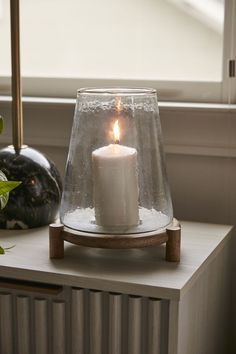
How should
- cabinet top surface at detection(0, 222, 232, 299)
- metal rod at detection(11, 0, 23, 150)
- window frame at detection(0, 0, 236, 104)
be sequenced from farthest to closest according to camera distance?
window frame at detection(0, 0, 236, 104) → metal rod at detection(11, 0, 23, 150) → cabinet top surface at detection(0, 222, 232, 299)

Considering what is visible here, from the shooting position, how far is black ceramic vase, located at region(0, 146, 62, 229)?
109 cm

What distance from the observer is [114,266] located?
0.94 metres

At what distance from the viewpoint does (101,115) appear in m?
0.99

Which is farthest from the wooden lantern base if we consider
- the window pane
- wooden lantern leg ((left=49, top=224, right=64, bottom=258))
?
the window pane

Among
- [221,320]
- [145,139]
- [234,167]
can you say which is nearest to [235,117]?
[234,167]

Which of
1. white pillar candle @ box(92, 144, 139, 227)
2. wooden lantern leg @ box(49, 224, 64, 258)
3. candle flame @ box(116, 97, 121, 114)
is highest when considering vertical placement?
candle flame @ box(116, 97, 121, 114)

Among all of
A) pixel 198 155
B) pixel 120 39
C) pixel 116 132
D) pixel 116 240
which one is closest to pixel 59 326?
pixel 116 240

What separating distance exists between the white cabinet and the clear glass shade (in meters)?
0.05

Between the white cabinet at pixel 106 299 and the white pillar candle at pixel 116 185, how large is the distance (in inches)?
2.4

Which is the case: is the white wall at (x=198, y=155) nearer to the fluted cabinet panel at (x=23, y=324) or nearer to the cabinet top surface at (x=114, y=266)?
Answer: the cabinet top surface at (x=114, y=266)

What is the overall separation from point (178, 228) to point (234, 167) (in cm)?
28

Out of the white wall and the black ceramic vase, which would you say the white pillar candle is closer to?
the black ceramic vase

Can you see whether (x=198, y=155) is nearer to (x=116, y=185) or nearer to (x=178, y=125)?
(x=178, y=125)

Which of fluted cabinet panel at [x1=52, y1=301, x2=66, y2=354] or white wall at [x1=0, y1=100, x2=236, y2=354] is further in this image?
white wall at [x1=0, y1=100, x2=236, y2=354]
